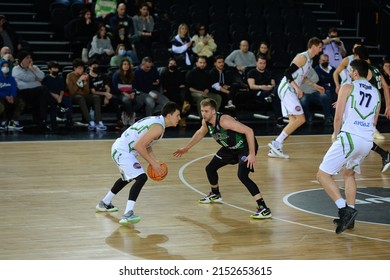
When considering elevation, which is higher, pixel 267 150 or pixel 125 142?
pixel 125 142

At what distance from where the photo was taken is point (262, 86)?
679 inches

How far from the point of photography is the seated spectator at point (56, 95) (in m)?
15.6

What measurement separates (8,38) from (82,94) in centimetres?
184

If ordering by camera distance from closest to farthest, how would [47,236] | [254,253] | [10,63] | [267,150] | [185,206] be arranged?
1. [254,253]
2. [47,236]
3. [185,206]
4. [267,150]
5. [10,63]

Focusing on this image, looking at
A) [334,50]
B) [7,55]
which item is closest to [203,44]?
[334,50]

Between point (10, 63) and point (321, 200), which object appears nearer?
point (321, 200)

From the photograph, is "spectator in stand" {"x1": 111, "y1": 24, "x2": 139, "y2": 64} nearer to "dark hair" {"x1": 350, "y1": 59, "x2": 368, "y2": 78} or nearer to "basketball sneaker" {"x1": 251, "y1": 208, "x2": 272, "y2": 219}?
"basketball sneaker" {"x1": 251, "y1": 208, "x2": 272, "y2": 219}

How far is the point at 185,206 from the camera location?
970 cm

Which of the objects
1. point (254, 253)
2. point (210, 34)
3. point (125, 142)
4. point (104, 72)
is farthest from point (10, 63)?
point (254, 253)

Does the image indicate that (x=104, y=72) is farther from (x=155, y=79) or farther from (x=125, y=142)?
(x=125, y=142)

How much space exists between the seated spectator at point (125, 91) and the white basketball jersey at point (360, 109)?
8.30 meters

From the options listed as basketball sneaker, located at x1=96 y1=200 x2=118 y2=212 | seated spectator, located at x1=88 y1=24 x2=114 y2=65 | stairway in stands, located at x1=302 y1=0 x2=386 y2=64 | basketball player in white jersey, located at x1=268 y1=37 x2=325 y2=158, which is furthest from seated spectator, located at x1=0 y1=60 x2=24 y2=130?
stairway in stands, located at x1=302 y1=0 x2=386 y2=64

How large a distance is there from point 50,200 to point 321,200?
10.4 ft

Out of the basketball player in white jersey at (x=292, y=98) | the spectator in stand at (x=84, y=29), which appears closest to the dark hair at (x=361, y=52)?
the basketball player in white jersey at (x=292, y=98)
